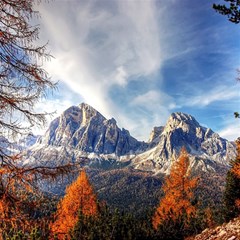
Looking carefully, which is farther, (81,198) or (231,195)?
(231,195)

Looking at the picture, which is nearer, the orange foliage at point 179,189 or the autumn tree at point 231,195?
the orange foliage at point 179,189

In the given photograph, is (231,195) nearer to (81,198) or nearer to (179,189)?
(179,189)

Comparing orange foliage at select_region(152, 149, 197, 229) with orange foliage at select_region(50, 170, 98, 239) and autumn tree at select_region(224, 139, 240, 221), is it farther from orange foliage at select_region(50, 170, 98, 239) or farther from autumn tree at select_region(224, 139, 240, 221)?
orange foliage at select_region(50, 170, 98, 239)

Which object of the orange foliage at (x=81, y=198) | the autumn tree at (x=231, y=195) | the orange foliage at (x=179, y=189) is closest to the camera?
the orange foliage at (x=81, y=198)

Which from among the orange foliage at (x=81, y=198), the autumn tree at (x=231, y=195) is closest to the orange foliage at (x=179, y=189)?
the autumn tree at (x=231, y=195)

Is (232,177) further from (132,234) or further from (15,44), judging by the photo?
(15,44)

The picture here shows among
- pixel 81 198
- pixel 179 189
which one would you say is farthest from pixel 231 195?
pixel 81 198

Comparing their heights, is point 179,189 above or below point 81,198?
below

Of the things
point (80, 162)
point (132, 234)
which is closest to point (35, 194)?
point (80, 162)

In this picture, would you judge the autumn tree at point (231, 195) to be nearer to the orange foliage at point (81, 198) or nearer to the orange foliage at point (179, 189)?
the orange foliage at point (179, 189)

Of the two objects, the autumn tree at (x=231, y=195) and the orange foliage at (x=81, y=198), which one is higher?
the orange foliage at (x=81, y=198)

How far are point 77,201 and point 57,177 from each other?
22.3 meters

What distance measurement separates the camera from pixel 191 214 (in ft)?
81.5

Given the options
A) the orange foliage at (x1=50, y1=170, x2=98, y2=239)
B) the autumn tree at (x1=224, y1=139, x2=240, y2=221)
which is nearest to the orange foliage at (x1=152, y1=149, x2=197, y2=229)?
the autumn tree at (x1=224, y1=139, x2=240, y2=221)
